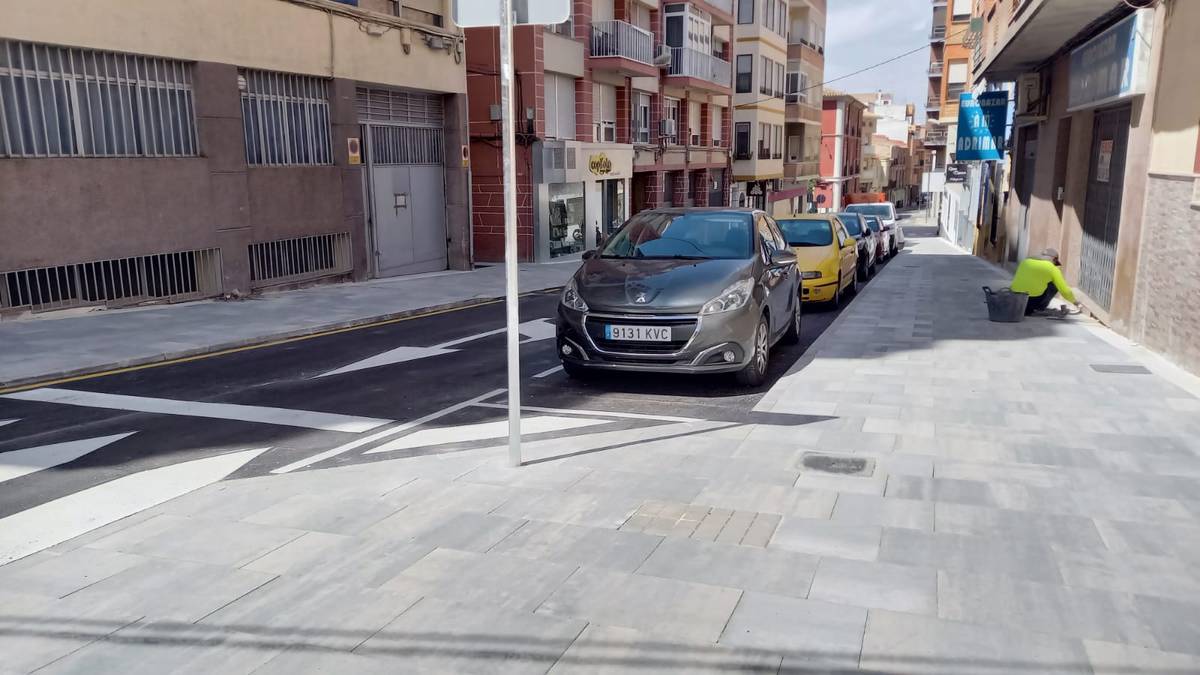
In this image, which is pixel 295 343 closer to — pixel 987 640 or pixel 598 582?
pixel 598 582

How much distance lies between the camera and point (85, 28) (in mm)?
12898

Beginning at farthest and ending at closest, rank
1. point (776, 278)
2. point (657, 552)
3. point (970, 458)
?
point (776, 278) → point (970, 458) → point (657, 552)

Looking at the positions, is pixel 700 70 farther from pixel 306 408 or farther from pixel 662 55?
pixel 306 408

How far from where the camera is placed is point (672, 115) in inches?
1415

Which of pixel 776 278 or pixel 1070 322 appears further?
pixel 1070 322

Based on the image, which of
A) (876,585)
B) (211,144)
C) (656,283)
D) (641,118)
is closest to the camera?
(876,585)

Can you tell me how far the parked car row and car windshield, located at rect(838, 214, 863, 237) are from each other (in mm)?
11447

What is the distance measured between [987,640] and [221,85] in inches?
596

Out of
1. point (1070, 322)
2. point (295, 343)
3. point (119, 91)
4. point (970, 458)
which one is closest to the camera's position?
point (970, 458)

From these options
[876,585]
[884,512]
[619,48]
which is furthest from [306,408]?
[619,48]

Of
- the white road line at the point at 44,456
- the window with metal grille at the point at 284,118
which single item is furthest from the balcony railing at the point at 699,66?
the white road line at the point at 44,456

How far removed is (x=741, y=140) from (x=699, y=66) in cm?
995

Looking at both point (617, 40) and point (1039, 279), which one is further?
point (617, 40)

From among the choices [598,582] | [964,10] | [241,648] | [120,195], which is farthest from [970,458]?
[964,10]
